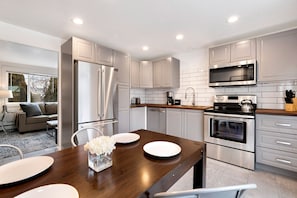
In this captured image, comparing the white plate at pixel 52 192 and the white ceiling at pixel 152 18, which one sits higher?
the white ceiling at pixel 152 18

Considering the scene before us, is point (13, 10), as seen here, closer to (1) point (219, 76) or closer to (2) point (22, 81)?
(2) point (22, 81)

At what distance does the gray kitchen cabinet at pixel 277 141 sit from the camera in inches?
81.4

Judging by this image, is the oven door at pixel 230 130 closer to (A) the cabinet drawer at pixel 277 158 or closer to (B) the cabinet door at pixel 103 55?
(A) the cabinet drawer at pixel 277 158

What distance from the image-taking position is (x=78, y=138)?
257 cm

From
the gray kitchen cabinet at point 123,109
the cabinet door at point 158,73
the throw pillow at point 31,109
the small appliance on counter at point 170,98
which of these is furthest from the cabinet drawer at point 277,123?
the throw pillow at point 31,109

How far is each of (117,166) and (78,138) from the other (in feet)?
6.40

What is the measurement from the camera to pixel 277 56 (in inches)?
93.9

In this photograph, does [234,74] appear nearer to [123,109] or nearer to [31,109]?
[123,109]

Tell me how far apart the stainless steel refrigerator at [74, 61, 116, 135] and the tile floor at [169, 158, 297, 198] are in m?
1.73

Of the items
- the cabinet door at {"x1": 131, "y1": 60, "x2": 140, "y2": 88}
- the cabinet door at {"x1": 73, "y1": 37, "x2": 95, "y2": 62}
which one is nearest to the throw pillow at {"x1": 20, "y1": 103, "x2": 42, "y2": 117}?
the cabinet door at {"x1": 73, "y1": 37, "x2": 95, "y2": 62}

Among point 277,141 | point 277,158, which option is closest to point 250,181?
point 277,158

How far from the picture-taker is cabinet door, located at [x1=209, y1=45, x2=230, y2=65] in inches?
112

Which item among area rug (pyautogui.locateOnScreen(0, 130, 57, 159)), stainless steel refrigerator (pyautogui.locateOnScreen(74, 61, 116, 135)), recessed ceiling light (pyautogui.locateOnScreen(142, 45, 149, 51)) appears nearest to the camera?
stainless steel refrigerator (pyautogui.locateOnScreen(74, 61, 116, 135))

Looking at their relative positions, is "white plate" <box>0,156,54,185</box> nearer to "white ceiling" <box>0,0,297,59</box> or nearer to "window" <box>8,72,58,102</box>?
"white ceiling" <box>0,0,297,59</box>
